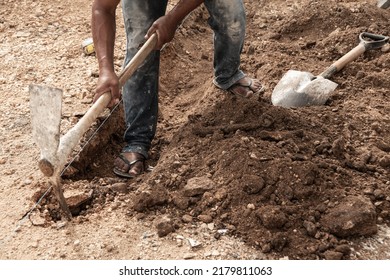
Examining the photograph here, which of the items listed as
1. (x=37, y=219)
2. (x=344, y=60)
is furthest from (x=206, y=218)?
(x=344, y=60)

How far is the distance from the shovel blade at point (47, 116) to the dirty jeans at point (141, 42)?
873 mm

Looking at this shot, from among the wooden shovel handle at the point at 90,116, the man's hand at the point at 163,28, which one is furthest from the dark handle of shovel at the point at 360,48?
the wooden shovel handle at the point at 90,116

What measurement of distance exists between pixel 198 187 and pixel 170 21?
3.18 feet

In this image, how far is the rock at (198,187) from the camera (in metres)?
3.16

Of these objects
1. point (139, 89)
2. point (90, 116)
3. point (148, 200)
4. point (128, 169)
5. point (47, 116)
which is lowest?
point (128, 169)

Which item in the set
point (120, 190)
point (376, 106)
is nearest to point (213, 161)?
point (120, 190)

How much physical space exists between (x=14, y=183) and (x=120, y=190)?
2.15 feet

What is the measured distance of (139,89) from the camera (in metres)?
3.63

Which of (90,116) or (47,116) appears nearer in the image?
(47,116)

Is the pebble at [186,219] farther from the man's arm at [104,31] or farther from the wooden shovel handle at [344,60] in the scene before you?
the wooden shovel handle at [344,60]

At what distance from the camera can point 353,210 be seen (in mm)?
2943

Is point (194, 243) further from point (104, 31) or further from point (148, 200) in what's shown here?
point (104, 31)

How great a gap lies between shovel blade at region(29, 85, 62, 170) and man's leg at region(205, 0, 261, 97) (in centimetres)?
133

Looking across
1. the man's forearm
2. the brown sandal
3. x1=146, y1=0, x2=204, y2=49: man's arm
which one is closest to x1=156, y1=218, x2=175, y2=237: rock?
the brown sandal
